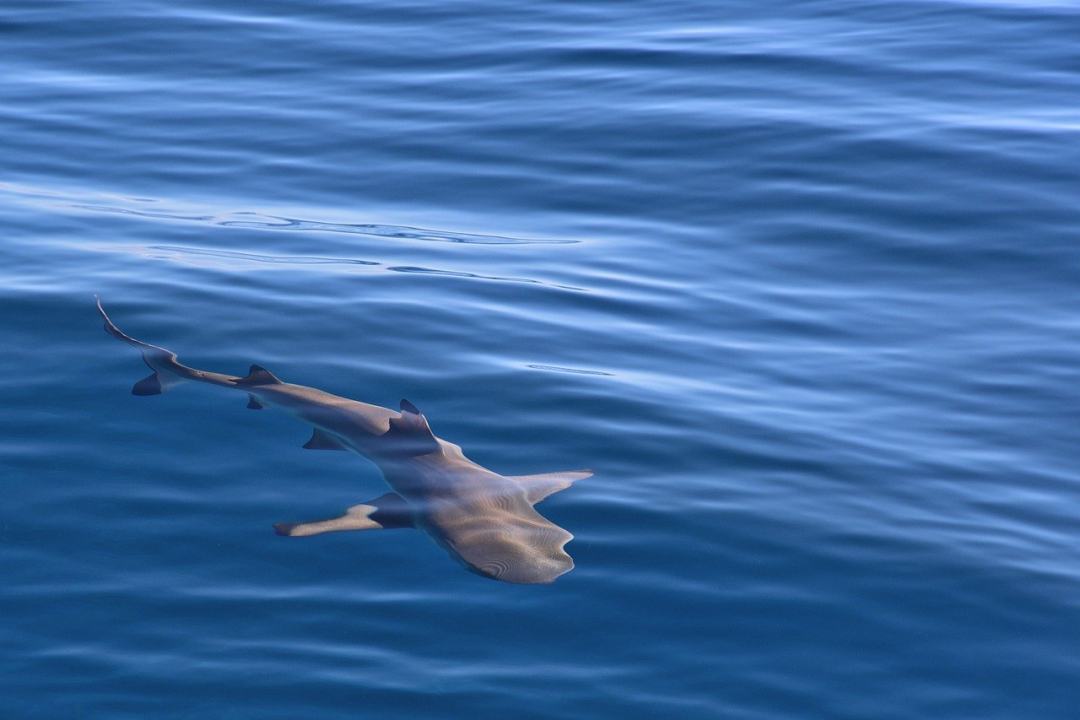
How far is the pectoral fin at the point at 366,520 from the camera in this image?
22.5 feet

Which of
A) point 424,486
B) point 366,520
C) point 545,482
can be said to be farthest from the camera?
point 545,482

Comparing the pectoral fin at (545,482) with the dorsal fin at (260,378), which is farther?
the dorsal fin at (260,378)

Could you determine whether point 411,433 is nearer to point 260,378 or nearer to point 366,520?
point 366,520

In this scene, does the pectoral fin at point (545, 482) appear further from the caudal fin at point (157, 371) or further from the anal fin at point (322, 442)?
the caudal fin at point (157, 371)

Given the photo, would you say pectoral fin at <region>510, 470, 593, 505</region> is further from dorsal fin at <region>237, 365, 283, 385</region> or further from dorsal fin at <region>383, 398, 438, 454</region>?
dorsal fin at <region>237, 365, 283, 385</region>

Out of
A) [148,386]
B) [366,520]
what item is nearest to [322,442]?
[366,520]

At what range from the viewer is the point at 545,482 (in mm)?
7504

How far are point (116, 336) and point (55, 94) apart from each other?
773 centimetres

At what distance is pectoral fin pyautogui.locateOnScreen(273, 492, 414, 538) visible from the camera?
684 centimetres

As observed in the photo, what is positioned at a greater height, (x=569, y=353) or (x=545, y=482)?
(x=569, y=353)

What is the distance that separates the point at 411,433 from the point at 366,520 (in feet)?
2.21

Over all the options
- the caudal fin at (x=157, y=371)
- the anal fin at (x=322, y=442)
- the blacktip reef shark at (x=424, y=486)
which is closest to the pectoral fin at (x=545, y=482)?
the blacktip reef shark at (x=424, y=486)

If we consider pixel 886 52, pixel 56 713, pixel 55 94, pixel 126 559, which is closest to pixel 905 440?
pixel 126 559

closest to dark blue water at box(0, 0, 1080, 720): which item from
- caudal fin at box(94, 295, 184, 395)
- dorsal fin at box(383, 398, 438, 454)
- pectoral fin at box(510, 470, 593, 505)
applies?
pectoral fin at box(510, 470, 593, 505)
